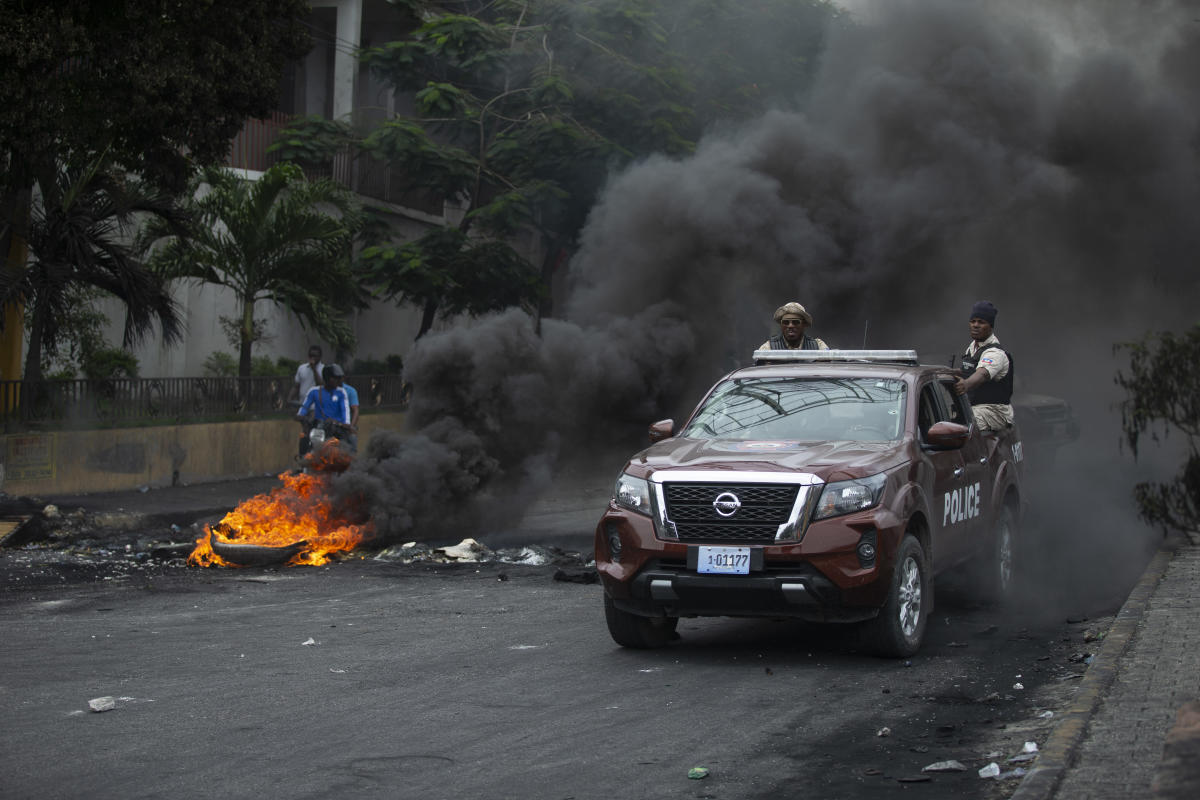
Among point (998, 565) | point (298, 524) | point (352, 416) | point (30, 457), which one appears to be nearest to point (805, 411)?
point (998, 565)

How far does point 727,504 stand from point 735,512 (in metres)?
0.06

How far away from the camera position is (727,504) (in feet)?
24.0

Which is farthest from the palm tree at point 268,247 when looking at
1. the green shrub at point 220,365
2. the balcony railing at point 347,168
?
the balcony railing at point 347,168

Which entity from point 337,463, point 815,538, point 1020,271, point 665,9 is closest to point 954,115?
point 1020,271

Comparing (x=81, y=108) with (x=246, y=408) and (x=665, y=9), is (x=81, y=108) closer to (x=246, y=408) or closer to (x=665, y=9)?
(x=246, y=408)

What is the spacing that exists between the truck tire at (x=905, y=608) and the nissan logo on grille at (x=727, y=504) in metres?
0.92

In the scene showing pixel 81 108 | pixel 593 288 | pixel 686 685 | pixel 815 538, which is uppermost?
pixel 81 108

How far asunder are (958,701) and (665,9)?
1947 centimetres

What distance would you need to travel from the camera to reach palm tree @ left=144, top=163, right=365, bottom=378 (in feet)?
65.7

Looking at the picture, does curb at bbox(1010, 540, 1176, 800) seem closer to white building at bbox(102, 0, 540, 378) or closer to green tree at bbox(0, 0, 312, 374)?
green tree at bbox(0, 0, 312, 374)

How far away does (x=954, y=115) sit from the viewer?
18.3m

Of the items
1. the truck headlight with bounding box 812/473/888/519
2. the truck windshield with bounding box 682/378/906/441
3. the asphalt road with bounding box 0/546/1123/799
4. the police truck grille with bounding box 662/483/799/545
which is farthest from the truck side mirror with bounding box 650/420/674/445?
the truck headlight with bounding box 812/473/888/519

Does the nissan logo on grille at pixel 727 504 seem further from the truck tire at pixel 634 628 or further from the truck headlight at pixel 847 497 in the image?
the truck tire at pixel 634 628

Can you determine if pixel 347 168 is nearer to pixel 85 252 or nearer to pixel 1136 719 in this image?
pixel 85 252
